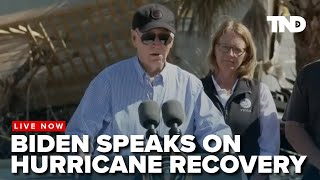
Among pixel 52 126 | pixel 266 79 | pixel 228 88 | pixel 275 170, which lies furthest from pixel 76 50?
pixel 275 170

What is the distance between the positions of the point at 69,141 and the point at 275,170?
2.96ft

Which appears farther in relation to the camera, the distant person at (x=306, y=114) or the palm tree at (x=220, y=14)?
the palm tree at (x=220, y=14)

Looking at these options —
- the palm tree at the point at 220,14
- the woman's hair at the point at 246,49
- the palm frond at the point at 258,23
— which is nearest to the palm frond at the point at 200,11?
the palm tree at the point at 220,14

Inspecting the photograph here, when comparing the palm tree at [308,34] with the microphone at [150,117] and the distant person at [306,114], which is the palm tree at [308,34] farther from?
the microphone at [150,117]

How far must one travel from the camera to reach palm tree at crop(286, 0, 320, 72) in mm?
6141

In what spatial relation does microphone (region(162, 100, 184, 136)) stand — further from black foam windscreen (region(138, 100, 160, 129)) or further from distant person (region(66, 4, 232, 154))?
distant person (region(66, 4, 232, 154))

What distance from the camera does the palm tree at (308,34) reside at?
20.1 ft

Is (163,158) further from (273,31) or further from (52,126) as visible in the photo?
(273,31)

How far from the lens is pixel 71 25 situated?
681 cm

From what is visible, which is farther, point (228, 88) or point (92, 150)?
point (228, 88)

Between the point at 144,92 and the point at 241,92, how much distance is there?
24.3 inches

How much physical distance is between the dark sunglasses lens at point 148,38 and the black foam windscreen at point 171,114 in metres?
0.62

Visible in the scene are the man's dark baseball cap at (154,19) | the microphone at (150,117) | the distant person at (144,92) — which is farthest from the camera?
the man's dark baseball cap at (154,19)

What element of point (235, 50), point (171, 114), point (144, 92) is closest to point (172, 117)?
point (171, 114)
